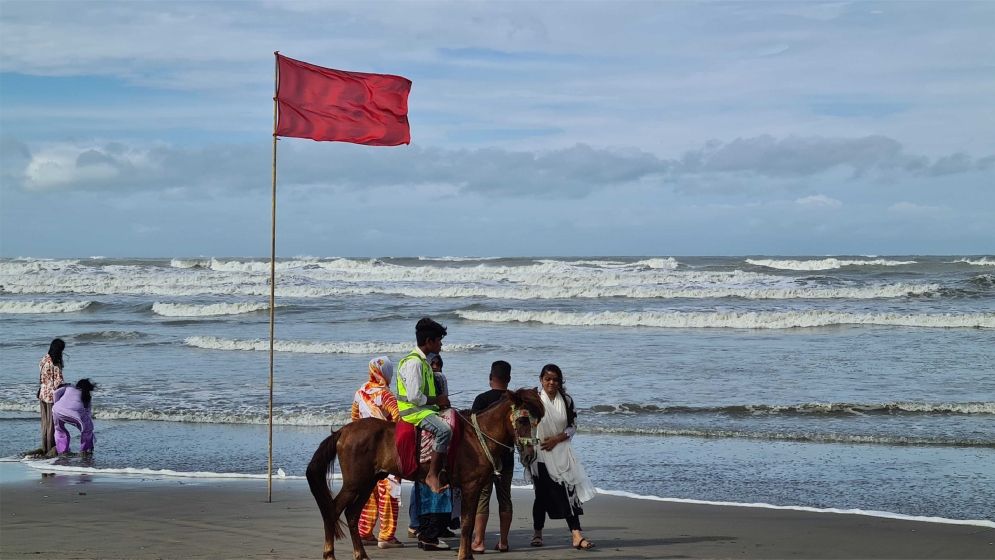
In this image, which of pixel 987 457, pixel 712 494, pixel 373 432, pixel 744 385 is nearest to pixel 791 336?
pixel 744 385

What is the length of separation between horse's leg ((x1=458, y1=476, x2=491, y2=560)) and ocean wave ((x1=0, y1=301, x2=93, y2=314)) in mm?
34063

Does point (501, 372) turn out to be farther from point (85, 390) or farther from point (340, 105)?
point (85, 390)

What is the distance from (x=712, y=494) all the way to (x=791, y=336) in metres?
15.6

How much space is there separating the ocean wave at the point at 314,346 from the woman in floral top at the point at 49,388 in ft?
33.7

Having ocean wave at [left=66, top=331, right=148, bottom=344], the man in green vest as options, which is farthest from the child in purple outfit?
ocean wave at [left=66, top=331, right=148, bottom=344]

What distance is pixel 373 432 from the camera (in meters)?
6.68

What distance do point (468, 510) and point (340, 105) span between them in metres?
4.64

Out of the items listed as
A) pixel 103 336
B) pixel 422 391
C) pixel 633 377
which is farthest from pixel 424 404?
pixel 103 336

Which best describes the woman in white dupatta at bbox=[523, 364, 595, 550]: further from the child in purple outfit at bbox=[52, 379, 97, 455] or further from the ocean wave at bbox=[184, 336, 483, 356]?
the ocean wave at bbox=[184, 336, 483, 356]

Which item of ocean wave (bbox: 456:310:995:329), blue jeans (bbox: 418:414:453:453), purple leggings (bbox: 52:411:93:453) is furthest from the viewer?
ocean wave (bbox: 456:310:995:329)

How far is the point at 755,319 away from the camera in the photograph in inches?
1081

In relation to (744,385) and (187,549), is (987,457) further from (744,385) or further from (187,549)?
(187,549)

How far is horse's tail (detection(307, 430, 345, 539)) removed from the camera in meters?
6.66

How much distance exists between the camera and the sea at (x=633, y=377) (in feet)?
Result: 35.5
